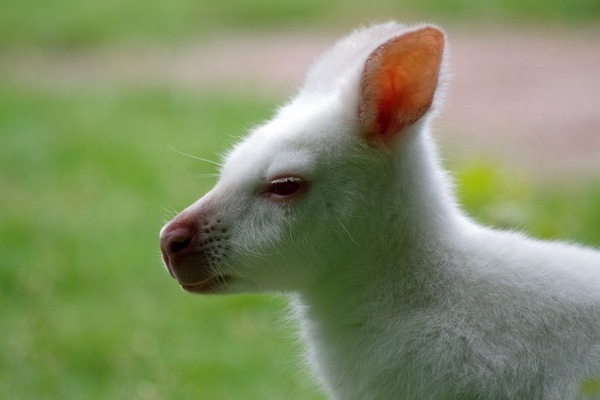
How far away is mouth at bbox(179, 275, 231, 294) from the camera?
7.59 ft

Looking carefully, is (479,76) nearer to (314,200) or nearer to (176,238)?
(314,200)

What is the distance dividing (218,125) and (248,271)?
13.9 feet

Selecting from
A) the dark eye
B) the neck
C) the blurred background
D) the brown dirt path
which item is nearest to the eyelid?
the dark eye

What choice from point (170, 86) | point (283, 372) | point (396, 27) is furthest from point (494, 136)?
point (396, 27)

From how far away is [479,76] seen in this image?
25.0 feet

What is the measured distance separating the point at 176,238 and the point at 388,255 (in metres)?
0.48

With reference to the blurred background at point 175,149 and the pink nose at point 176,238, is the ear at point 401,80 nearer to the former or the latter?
the pink nose at point 176,238

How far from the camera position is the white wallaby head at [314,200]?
2260 millimetres

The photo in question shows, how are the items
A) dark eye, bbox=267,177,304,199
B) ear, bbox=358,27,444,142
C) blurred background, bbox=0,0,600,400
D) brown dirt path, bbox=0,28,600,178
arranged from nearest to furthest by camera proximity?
ear, bbox=358,27,444,142 → dark eye, bbox=267,177,304,199 → blurred background, bbox=0,0,600,400 → brown dirt path, bbox=0,28,600,178

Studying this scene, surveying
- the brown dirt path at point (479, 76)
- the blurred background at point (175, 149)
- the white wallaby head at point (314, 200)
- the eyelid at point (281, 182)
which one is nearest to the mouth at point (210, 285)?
the white wallaby head at point (314, 200)

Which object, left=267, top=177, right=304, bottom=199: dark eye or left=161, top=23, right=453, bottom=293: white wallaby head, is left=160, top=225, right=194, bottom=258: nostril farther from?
left=267, top=177, right=304, bottom=199: dark eye

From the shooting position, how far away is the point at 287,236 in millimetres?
2281

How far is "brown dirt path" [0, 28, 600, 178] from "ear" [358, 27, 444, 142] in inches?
144

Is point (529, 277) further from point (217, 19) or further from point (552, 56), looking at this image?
point (217, 19)
